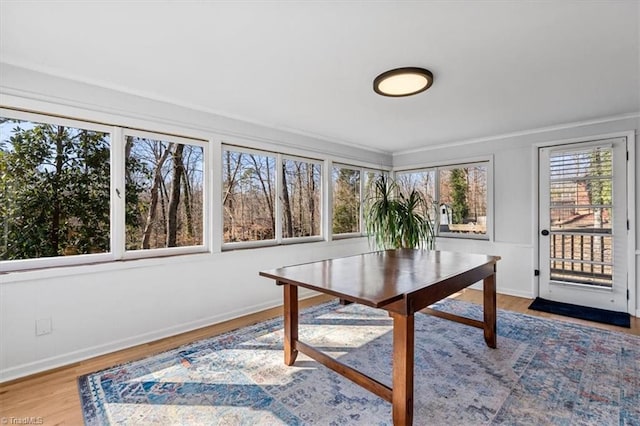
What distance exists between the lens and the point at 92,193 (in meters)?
2.62

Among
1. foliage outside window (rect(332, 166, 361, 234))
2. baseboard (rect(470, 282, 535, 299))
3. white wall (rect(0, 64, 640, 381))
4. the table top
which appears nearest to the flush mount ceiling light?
the table top

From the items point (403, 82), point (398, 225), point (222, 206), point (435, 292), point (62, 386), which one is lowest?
point (62, 386)

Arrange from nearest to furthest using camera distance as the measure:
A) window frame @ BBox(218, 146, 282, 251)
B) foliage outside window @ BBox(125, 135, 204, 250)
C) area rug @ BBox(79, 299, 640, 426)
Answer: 1. area rug @ BBox(79, 299, 640, 426)
2. foliage outside window @ BBox(125, 135, 204, 250)
3. window frame @ BBox(218, 146, 282, 251)

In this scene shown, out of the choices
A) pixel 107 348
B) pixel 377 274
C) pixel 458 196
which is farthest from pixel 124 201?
pixel 458 196

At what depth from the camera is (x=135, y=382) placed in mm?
2123

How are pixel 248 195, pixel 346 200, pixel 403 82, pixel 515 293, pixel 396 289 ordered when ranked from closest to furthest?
pixel 396 289 → pixel 403 82 → pixel 248 195 → pixel 515 293 → pixel 346 200

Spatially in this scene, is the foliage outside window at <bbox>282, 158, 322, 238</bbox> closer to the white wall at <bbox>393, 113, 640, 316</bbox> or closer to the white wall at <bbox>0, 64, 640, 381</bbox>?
the white wall at <bbox>0, 64, 640, 381</bbox>

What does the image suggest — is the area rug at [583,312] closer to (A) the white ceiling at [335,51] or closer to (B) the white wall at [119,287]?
(A) the white ceiling at [335,51]

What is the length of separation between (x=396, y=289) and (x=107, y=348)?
2.43 m

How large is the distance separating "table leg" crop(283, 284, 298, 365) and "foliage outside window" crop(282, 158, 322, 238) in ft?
5.92

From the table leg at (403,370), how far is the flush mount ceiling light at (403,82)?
170cm

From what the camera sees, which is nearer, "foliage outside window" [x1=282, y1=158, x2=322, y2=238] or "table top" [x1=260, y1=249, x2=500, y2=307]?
"table top" [x1=260, y1=249, x2=500, y2=307]

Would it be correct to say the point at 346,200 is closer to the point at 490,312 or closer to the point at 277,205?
the point at 277,205

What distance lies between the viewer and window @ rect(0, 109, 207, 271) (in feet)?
7.57
